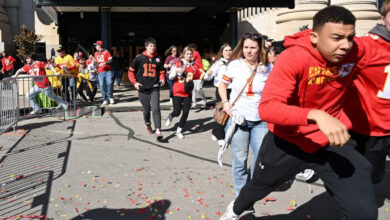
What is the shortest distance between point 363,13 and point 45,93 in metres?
14.2

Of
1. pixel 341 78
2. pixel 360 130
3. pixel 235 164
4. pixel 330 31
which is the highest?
pixel 330 31

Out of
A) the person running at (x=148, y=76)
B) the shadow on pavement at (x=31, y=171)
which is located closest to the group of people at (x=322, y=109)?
the shadow on pavement at (x=31, y=171)

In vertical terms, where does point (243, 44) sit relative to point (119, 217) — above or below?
above

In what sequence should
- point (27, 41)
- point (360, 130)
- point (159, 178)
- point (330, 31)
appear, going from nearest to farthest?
1. point (330, 31)
2. point (360, 130)
3. point (159, 178)
4. point (27, 41)

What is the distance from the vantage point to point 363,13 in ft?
61.4

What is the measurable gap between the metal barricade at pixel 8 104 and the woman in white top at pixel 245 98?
18.5 feet

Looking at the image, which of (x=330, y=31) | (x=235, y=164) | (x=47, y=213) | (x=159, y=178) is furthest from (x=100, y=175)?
(x=330, y=31)

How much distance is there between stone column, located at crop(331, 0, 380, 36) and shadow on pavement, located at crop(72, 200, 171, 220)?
16.2 metres

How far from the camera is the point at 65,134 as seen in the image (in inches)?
353

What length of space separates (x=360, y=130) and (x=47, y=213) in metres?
3.21

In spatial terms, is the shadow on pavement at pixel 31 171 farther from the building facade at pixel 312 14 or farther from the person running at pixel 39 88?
the building facade at pixel 312 14

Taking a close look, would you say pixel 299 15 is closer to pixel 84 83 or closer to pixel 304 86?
pixel 84 83

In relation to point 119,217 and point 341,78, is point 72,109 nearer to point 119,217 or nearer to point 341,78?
point 119,217

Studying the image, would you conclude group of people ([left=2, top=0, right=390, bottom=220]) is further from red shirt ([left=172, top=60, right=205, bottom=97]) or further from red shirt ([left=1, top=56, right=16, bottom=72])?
red shirt ([left=1, top=56, right=16, bottom=72])
